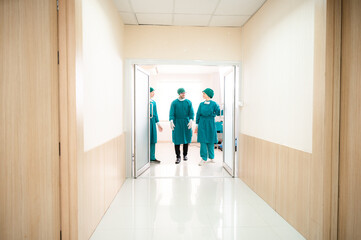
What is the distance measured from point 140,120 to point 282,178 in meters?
2.51

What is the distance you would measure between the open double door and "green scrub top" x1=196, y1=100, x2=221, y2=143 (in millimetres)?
296

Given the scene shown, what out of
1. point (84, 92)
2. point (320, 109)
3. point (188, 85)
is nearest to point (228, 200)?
point (320, 109)

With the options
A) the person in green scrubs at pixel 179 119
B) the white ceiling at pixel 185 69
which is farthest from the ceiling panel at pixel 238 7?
the white ceiling at pixel 185 69

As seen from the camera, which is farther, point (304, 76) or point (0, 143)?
Answer: point (304, 76)

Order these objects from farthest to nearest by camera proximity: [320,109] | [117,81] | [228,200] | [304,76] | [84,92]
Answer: [117,81] < [228,200] < [304,76] < [84,92] < [320,109]

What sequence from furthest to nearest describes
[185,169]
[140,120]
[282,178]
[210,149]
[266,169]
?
[210,149] → [185,169] → [140,120] → [266,169] → [282,178]

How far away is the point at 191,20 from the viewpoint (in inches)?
140

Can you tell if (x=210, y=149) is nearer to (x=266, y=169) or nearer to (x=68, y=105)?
(x=266, y=169)

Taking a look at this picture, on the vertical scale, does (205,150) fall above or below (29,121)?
below

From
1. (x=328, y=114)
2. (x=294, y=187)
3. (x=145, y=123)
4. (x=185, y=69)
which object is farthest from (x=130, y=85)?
(x=185, y=69)

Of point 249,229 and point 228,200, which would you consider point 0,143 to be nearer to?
point 249,229

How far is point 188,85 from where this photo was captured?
8.22 meters

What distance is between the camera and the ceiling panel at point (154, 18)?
3377 millimetres

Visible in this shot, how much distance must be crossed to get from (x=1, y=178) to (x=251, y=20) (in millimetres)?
3468
